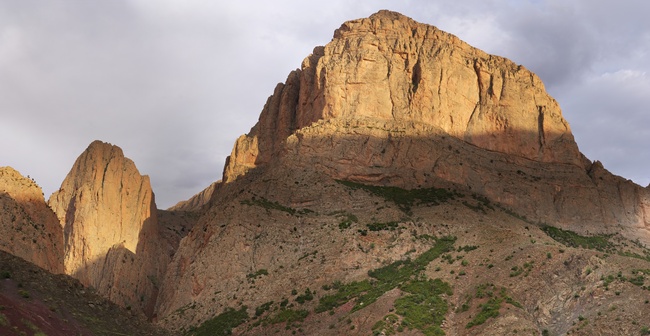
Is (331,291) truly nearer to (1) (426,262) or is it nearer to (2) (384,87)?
(1) (426,262)

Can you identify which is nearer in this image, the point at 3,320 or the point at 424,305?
the point at 3,320

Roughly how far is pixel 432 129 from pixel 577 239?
25.3 m

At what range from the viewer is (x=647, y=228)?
90938 mm

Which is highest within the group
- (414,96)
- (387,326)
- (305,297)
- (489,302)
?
(414,96)

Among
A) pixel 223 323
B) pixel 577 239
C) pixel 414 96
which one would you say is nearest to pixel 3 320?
pixel 223 323

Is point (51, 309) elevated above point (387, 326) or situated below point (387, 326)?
above

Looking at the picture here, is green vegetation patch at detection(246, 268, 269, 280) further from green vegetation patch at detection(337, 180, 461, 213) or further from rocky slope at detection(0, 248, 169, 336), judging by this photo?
green vegetation patch at detection(337, 180, 461, 213)


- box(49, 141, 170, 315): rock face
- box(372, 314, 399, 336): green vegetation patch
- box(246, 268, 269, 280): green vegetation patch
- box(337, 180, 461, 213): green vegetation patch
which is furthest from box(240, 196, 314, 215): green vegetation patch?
box(49, 141, 170, 315): rock face

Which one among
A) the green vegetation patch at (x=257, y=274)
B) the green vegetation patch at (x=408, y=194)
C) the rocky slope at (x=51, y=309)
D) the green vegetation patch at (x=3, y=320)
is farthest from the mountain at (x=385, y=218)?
the green vegetation patch at (x=3, y=320)

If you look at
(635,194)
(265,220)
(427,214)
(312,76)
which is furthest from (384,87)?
(635,194)

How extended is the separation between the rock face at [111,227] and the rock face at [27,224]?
26173mm

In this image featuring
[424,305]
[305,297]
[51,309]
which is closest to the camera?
[51,309]

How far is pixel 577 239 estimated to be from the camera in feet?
265

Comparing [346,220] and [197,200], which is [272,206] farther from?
[197,200]
